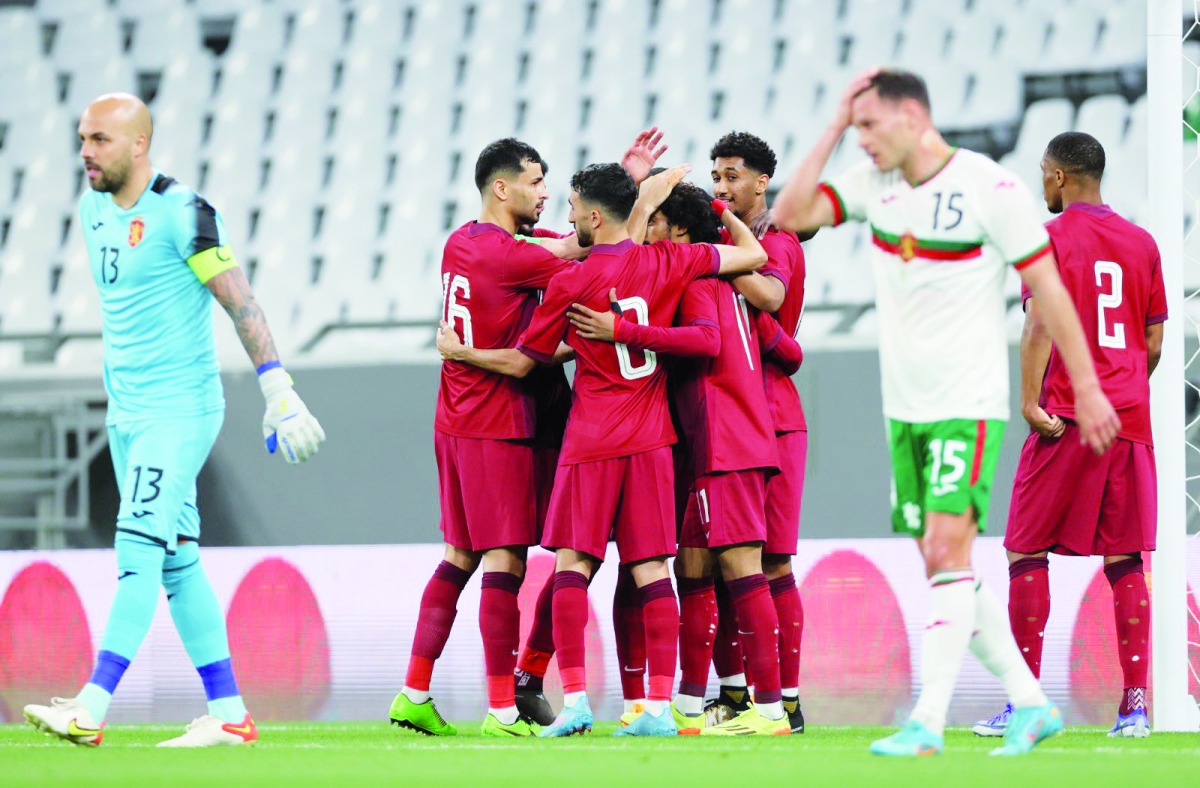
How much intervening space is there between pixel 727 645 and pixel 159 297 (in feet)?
7.91

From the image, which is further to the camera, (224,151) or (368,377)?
(224,151)

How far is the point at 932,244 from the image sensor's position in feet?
12.8

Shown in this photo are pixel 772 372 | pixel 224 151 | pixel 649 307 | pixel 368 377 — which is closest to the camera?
pixel 649 307

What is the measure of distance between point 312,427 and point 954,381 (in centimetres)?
187

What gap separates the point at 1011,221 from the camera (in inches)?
149

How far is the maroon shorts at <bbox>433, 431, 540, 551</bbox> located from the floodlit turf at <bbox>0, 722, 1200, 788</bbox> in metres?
0.74

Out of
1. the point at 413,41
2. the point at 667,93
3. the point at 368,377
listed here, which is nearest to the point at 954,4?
the point at 667,93

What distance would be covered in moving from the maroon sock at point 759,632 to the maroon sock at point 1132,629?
1228 millimetres

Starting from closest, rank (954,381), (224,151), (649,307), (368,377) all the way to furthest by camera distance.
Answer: (954,381) → (649,307) → (368,377) → (224,151)

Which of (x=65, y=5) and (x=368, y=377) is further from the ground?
(x=65, y=5)

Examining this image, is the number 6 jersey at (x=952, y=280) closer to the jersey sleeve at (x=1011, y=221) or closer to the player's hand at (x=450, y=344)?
the jersey sleeve at (x=1011, y=221)

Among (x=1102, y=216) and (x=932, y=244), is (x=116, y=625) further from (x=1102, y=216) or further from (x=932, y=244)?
(x=1102, y=216)

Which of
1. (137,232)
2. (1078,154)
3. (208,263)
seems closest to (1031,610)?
(1078,154)

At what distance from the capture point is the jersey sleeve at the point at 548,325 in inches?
198
